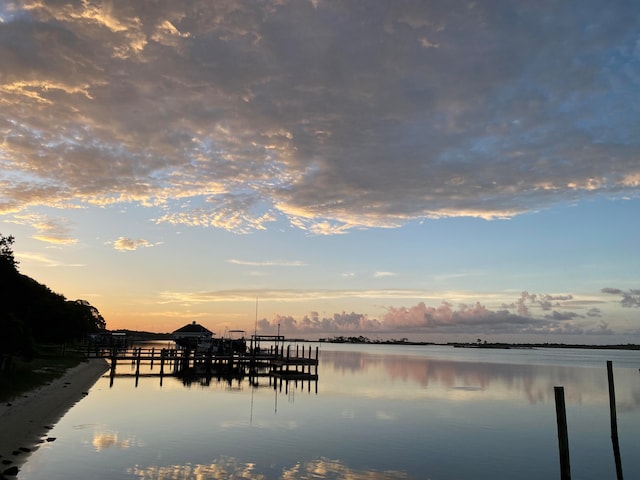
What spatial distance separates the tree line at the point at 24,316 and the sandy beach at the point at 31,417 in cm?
341

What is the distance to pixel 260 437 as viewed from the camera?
92.8 ft

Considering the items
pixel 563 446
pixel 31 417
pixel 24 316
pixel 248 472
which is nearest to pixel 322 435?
pixel 248 472

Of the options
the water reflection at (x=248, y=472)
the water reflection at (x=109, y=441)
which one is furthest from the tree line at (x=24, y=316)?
the water reflection at (x=248, y=472)

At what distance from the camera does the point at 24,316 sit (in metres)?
49.0

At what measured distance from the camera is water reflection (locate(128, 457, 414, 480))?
65.7ft

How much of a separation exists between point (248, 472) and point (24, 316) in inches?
1491

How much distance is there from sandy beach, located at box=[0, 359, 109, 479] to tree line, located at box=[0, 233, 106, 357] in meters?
3.41

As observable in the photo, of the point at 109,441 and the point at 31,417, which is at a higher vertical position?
the point at 31,417

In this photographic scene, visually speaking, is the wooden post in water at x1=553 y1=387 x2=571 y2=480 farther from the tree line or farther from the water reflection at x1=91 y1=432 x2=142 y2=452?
the tree line

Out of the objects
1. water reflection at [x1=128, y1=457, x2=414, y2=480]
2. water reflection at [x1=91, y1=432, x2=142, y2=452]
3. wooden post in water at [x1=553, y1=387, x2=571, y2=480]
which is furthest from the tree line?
wooden post in water at [x1=553, y1=387, x2=571, y2=480]

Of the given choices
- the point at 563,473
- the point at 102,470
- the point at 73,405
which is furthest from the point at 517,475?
the point at 73,405

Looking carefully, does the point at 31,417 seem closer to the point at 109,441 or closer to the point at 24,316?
the point at 109,441

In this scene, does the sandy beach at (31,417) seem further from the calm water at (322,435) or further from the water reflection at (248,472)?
the water reflection at (248,472)

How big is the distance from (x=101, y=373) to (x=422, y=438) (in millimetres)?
44480
